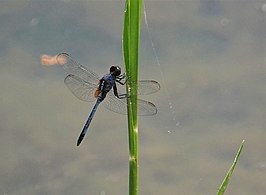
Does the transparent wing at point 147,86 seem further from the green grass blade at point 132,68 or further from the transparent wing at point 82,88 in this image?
the green grass blade at point 132,68

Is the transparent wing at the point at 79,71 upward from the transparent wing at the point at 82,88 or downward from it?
upward

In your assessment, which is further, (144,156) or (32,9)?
(32,9)

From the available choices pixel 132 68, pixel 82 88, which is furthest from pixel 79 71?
pixel 132 68

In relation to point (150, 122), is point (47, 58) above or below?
above

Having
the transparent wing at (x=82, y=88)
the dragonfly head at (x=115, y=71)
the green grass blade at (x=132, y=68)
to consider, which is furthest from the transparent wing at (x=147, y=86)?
the green grass blade at (x=132, y=68)

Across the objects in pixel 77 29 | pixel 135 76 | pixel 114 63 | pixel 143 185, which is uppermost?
pixel 77 29

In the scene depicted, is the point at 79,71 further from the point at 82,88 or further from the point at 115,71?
the point at 115,71

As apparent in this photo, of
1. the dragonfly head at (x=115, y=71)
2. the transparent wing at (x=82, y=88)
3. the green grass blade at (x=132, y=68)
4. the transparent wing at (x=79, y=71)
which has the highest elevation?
the transparent wing at (x=79, y=71)

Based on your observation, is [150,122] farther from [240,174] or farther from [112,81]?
[112,81]

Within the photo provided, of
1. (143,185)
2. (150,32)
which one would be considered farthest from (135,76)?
(150,32)
